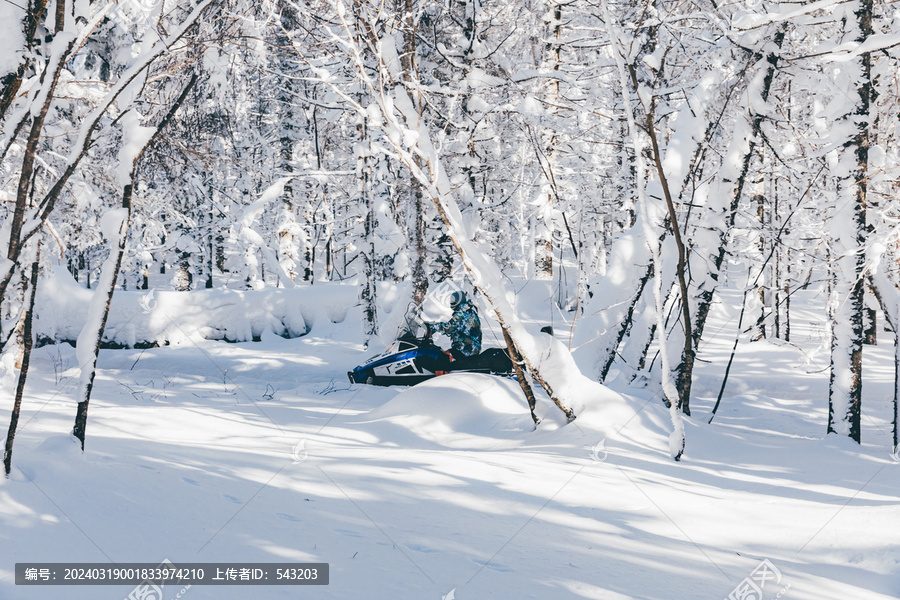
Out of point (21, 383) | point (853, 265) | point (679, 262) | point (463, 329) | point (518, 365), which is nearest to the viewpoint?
point (21, 383)

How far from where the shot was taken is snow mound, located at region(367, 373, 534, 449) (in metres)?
6.20

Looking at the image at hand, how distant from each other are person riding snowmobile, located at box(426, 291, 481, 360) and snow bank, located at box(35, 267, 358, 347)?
7750mm

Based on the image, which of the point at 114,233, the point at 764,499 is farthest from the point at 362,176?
the point at 764,499

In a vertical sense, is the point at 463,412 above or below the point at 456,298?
below

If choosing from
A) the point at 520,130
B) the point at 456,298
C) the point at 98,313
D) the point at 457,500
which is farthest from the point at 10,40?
the point at 456,298

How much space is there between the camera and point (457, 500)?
3.62 metres

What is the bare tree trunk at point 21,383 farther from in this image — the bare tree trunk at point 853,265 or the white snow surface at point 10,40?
the bare tree trunk at point 853,265

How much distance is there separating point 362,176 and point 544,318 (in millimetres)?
8801

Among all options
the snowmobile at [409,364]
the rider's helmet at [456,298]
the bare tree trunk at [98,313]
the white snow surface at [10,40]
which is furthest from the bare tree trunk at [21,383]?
the snowmobile at [409,364]

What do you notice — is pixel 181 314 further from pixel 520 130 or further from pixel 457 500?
pixel 457 500

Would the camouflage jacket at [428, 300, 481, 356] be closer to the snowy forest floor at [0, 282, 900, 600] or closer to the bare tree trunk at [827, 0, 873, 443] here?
the snowy forest floor at [0, 282, 900, 600]

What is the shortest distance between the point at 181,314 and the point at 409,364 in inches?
332

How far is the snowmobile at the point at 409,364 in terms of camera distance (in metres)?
9.89

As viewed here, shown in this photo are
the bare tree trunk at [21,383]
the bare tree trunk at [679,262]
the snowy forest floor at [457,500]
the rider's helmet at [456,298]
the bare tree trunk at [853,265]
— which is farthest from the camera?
the rider's helmet at [456,298]
